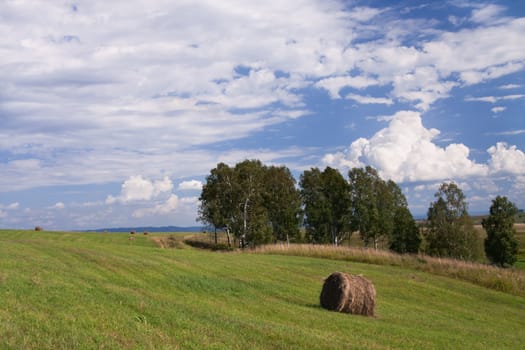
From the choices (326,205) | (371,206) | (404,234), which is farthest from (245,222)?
(404,234)

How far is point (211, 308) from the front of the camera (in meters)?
17.3

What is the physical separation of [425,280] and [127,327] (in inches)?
1132

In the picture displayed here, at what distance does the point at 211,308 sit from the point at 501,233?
58.3 meters

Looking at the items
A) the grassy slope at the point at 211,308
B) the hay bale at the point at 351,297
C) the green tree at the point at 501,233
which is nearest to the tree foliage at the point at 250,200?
the green tree at the point at 501,233

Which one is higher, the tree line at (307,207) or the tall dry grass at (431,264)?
the tree line at (307,207)

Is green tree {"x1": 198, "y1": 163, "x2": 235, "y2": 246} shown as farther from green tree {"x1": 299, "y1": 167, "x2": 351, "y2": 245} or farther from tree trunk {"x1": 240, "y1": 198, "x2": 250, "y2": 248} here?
green tree {"x1": 299, "y1": 167, "x2": 351, "y2": 245}

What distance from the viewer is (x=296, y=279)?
2925 cm

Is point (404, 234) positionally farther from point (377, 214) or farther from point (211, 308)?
point (211, 308)

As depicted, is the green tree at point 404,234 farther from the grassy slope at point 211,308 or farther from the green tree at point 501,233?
the grassy slope at point 211,308

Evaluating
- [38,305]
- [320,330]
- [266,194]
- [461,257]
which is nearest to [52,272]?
[38,305]

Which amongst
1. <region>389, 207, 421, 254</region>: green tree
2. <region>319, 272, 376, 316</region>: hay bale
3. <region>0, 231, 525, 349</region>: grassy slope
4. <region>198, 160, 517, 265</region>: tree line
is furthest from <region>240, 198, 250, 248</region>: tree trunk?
<region>319, 272, 376, 316</region>: hay bale

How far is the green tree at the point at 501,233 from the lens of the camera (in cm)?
6450

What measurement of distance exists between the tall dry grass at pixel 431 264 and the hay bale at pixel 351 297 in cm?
2082

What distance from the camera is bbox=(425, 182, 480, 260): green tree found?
64.0m
